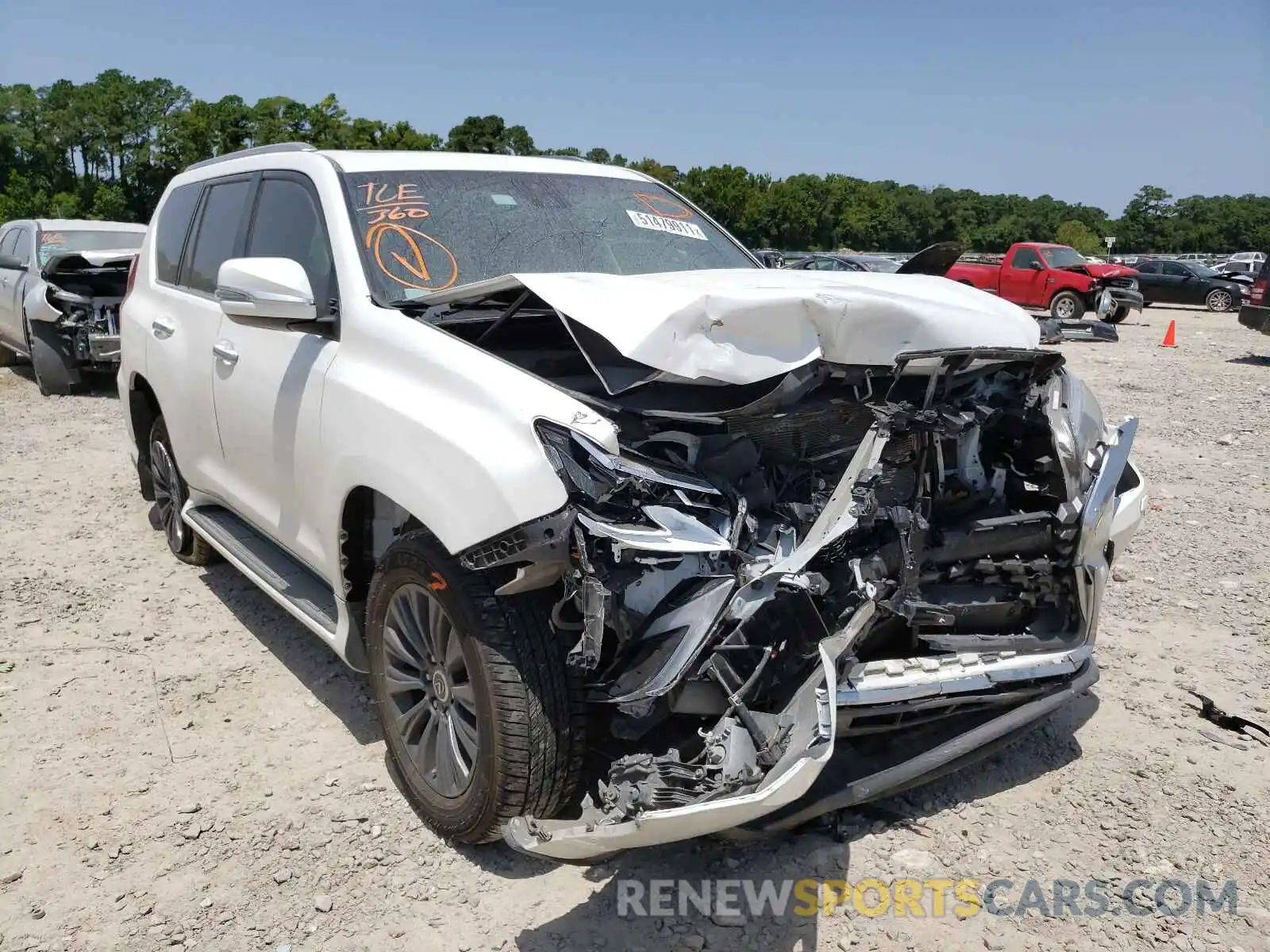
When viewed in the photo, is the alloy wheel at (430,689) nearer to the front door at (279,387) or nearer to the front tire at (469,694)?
the front tire at (469,694)

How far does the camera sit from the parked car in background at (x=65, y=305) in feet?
32.2

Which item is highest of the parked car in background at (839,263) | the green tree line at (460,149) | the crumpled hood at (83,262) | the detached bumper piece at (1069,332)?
the green tree line at (460,149)

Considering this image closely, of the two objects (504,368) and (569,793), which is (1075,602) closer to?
(569,793)

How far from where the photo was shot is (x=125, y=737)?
3.55m

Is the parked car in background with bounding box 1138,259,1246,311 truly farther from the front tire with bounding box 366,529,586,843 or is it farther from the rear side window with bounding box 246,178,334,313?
the front tire with bounding box 366,529,586,843

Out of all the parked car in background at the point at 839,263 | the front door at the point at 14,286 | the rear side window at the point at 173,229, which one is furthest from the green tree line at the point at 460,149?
the rear side window at the point at 173,229

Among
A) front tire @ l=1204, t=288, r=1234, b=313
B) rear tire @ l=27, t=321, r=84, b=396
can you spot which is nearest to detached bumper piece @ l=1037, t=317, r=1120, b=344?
rear tire @ l=27, t=321, r=84, b=396

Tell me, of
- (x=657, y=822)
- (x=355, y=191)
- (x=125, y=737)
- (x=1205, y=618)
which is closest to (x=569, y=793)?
(x=657, y=822)

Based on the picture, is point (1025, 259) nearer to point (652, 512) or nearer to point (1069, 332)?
point (1069, 332)

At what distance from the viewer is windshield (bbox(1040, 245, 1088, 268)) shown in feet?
66.6

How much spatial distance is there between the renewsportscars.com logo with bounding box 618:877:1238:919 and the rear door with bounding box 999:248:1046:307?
64.5 feet

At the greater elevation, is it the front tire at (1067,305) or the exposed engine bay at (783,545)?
the front tire at (1067,305)

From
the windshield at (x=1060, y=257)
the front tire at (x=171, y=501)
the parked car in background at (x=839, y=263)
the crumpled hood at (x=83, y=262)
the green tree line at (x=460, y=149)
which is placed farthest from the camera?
the green tree line at (x=460, y=149)

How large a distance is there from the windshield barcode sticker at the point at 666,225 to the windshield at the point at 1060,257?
18.4 metres
